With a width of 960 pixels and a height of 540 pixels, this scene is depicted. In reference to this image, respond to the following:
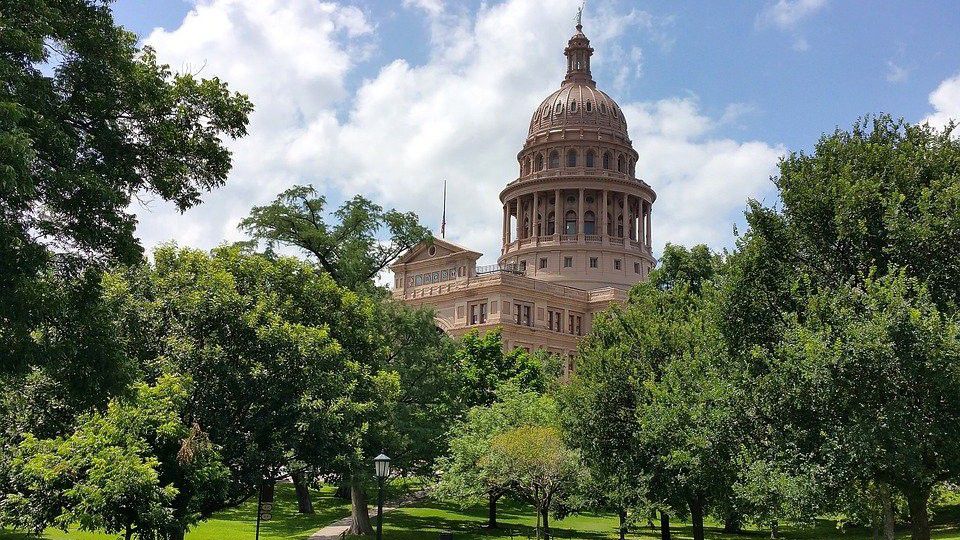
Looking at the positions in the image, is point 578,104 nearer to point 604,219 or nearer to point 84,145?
point 604,219

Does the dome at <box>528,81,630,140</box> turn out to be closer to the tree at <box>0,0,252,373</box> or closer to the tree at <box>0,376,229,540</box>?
the tree at <box>0,376,229,540</box>

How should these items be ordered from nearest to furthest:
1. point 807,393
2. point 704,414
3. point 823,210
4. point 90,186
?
point 90,186
point 807,393
point 823,210
point 704,414

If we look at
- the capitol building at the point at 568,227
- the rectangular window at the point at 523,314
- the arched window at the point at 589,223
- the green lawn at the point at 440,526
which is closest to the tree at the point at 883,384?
the green lawn at the point at 440,526

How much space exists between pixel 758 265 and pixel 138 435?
17240 mm

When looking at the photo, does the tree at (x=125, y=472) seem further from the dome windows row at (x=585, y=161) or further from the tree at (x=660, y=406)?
the dome windows row at (x=585, y=161)

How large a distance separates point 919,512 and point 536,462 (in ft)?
53.0

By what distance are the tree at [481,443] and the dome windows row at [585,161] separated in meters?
62.2

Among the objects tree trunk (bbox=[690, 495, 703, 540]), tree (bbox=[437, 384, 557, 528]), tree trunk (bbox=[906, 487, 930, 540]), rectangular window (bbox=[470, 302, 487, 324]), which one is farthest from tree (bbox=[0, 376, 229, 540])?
rectangular window (bbox=[470, 302, 487, 324])

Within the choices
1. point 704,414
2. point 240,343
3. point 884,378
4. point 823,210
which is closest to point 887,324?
point 884,378

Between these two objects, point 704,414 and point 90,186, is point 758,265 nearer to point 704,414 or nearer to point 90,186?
point 704,414

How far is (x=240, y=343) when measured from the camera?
2784cm

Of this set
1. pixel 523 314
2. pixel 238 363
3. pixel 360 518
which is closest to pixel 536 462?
pixel 360 518

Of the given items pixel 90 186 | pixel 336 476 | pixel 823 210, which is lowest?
pixel 336 476

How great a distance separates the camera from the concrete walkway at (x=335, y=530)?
120 ft
